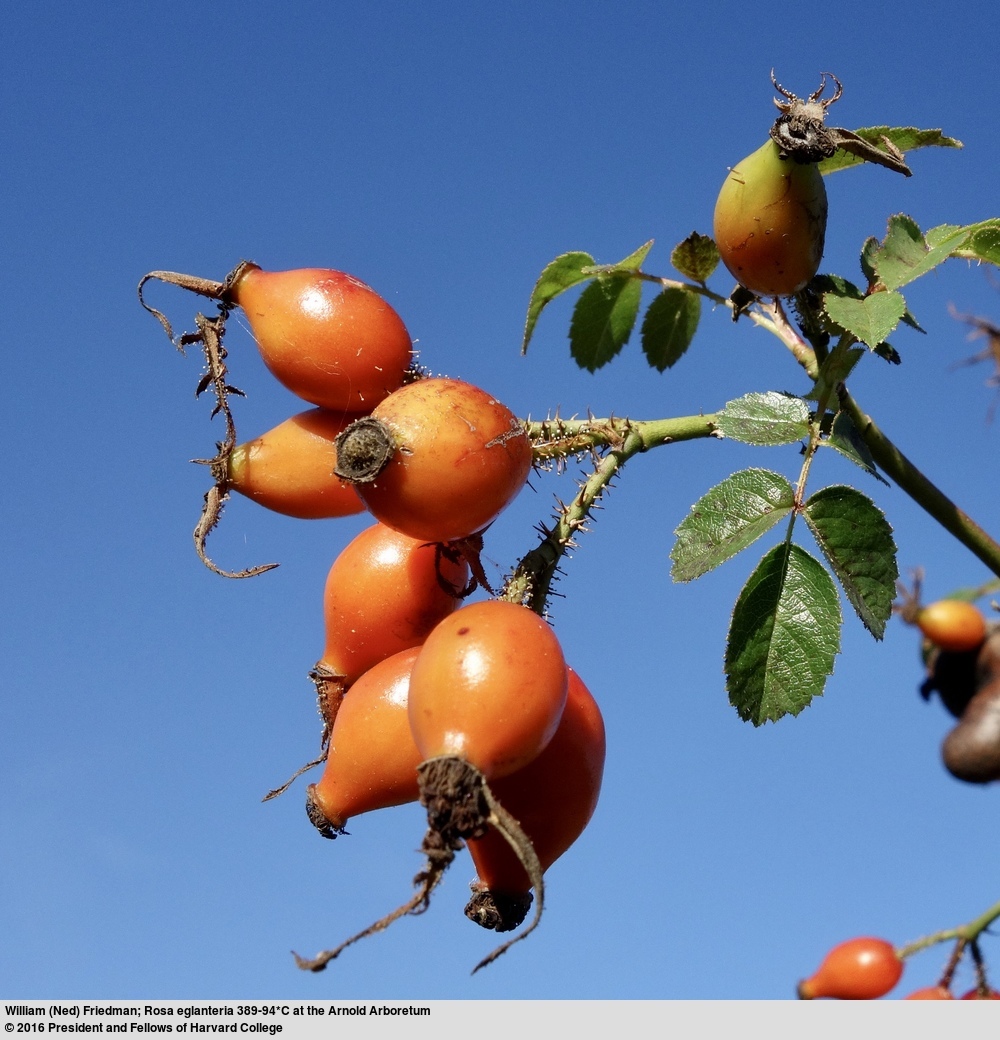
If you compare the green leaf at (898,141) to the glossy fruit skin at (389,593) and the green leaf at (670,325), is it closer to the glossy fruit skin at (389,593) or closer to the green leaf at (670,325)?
the green leaf at (670,325)

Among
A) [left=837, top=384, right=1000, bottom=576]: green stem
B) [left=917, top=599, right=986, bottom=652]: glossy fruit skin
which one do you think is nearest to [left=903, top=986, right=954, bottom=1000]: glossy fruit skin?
[left=837, top=384, right=1000, bottom=576]: green stem

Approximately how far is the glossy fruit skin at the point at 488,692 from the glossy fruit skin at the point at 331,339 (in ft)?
1.82

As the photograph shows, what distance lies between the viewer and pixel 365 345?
184 cm

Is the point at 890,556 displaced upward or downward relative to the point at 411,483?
downward

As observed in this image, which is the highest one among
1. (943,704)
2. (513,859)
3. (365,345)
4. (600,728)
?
(943,704)

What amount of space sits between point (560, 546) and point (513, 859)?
54 centimetres

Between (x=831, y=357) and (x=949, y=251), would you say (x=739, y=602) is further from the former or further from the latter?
(x=949, y=251)

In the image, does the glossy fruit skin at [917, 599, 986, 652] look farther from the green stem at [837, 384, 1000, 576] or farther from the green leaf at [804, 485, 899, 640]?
the green leaf at [804, 485, 899, 640]

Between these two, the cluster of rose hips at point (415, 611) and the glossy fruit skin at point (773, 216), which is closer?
the cluster of rose hips at point (415, 611)

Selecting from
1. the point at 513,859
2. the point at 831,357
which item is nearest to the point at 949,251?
the point at 831,357

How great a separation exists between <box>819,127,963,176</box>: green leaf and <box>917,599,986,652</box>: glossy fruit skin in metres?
6.76

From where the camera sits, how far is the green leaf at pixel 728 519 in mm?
1802

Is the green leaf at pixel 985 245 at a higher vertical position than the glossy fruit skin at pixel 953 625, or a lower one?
lower

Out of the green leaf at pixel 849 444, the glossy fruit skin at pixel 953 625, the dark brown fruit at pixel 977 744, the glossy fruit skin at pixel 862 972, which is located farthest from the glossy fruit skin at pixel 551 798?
the glossy fruit skin at pixel 953 625
